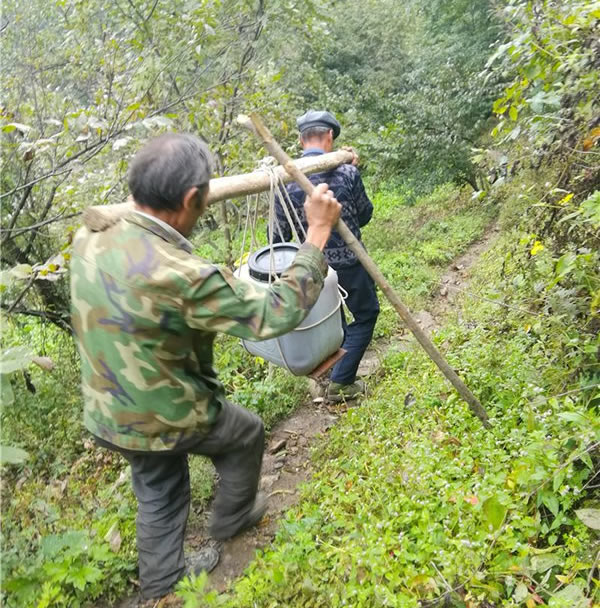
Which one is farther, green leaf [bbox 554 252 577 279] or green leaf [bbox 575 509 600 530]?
green leaf [bbox 554 252 577 279]

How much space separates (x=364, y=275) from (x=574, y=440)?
205 cm

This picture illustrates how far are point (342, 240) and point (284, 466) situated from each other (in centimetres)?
168

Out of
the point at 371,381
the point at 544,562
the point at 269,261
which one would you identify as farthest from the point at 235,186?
the point at 371,381

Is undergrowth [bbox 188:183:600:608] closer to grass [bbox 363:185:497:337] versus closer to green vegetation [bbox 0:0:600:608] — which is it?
green vegetation [bbox 0:0:600:608]

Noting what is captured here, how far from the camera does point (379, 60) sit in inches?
634

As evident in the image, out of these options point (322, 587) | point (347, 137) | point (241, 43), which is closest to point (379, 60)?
point (347, 137)

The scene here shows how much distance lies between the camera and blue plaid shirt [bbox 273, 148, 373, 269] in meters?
3.69

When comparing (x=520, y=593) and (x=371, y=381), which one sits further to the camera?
(x=371, y=381)

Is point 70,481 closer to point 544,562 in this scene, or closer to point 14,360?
point 14,360

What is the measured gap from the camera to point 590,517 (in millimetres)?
1991

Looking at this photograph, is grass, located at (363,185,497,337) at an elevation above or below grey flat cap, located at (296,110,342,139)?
below

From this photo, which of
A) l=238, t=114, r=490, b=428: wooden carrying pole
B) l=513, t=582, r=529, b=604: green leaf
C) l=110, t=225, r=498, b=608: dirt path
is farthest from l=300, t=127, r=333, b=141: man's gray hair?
l=513, t=582, r=529, b=604: green leaf

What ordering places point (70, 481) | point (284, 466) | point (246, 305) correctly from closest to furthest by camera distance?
point (246, 305) → point (70, 481) → point (284, 466)

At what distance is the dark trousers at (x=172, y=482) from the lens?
2562 millimetres
